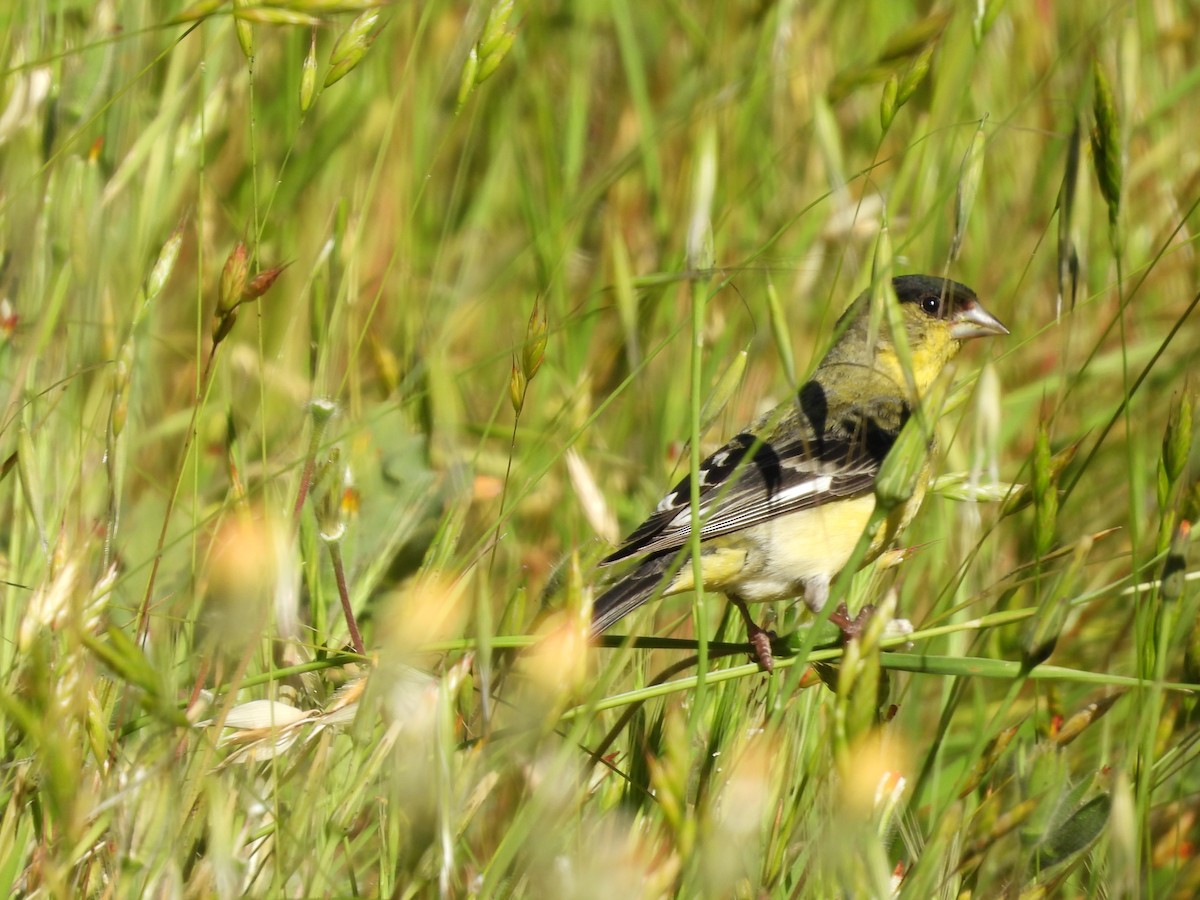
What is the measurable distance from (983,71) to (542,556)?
7.77 feet

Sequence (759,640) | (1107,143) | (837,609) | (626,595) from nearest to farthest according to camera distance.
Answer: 1. (1107,143)
2. (759,640)
3. (837,609)
4. (626,595)

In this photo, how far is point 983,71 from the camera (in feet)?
14.5

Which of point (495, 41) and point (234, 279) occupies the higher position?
point (495, 41)

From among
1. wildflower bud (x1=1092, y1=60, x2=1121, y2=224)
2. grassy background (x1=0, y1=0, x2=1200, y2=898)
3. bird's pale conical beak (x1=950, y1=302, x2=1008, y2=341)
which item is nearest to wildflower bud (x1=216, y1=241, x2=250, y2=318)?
grassy background (x1=0, y1=0, x2=1200, y2=898)

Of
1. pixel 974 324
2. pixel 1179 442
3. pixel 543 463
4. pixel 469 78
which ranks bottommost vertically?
pixel 974 324

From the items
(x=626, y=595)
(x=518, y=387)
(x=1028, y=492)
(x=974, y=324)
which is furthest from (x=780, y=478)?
(x=518, y=387)

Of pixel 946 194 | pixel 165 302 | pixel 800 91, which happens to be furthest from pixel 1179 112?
pixel 165 302

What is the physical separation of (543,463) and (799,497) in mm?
775

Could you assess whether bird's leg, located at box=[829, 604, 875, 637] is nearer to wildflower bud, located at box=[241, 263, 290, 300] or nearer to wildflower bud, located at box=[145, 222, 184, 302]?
wildflower bud, located at box=[241, 263, 290, 300]

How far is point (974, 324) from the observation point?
3719mm

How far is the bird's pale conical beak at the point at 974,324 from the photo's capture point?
3.62 m

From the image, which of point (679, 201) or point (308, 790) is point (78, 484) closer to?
→ point (308, 790)

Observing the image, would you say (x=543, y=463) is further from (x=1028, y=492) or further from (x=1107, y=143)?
(x=1107, y=143)

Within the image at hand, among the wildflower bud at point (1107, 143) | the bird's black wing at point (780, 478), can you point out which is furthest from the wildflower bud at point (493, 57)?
the bird's black wing at point (780, 478)
